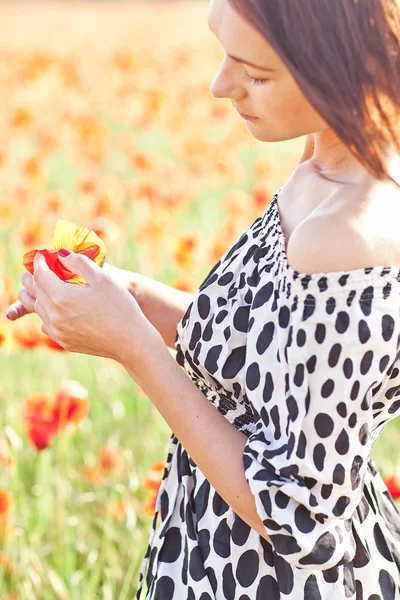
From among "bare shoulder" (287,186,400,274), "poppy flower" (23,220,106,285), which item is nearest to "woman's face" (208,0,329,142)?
"bare shoulder" (287,186,400,274)

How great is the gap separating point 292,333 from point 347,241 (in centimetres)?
11

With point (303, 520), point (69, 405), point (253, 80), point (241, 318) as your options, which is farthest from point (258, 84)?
point (69, 405)

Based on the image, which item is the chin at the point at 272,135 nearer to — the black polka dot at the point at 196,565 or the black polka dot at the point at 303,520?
the black polka dot at the point at 303,520

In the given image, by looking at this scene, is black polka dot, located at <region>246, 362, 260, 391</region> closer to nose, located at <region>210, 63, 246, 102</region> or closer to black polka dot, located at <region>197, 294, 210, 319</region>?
black polka dot, located at <region>197, 294, 210, 319</region>

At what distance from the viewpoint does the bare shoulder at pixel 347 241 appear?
96 cm

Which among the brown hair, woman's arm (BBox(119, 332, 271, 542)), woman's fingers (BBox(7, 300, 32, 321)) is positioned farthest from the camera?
woman's fingers (BBox(7, 300, 32, 321))

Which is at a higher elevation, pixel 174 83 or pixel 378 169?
pixel 174 83

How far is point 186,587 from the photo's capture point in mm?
1177

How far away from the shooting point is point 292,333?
0.99 meters

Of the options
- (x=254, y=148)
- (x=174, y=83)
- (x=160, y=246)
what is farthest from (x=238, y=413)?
(x=174, y=83)

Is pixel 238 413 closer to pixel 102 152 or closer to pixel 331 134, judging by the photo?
pixel 331 134

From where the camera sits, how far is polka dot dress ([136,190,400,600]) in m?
0.97

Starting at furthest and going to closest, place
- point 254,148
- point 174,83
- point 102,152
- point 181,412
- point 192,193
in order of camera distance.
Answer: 1. point 174,83
2. point 254,148
3. point 102,152
4. point 192,193
5. point 181,412

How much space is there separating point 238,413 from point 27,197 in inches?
88.1
